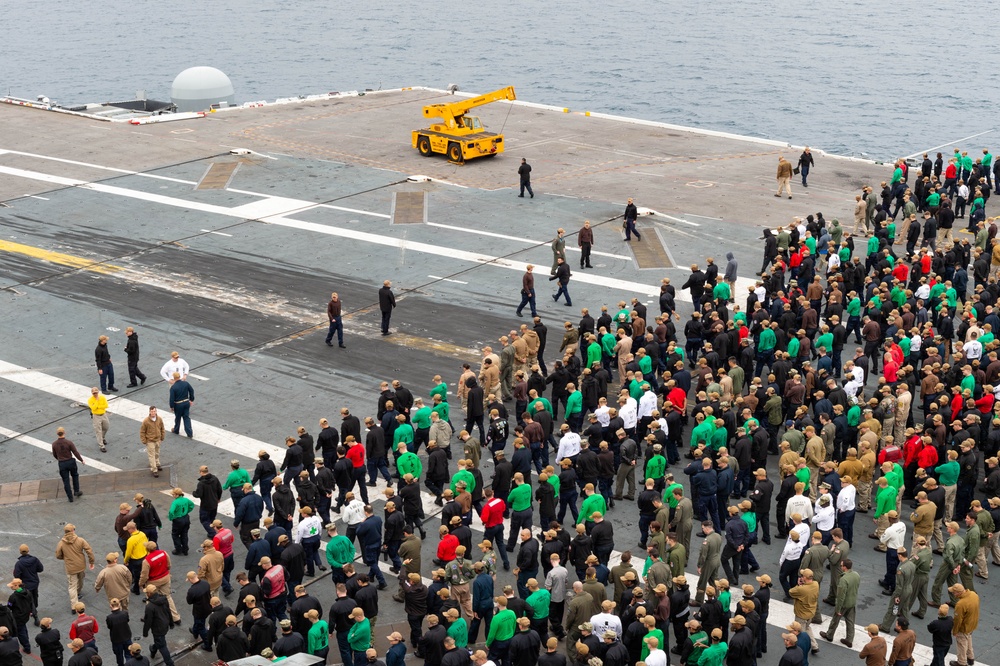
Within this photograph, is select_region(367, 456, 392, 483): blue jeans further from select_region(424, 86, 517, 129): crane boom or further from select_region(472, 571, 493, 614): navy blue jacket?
select_region(424, 86, 517, 129): crane boom

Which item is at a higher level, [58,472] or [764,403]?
[764,403]

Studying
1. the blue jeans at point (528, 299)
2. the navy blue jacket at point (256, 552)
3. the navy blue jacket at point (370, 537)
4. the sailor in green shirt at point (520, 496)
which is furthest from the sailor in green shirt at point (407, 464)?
the blue jeans at point (528, 299)

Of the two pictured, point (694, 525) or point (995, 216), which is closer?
point (694, 525)

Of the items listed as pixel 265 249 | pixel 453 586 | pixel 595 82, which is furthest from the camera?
pixel 595 82

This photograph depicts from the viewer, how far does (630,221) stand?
36.0 metres

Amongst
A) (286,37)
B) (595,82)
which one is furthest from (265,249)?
(286,37)

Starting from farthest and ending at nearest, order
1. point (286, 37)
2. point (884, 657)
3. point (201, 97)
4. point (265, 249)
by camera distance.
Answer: point (286, 37) < point (201, 97) < point (265, 249) < point (884, 657)

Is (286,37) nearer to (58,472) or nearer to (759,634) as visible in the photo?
(58,472)

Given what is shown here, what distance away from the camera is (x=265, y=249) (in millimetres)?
35875

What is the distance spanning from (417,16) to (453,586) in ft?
454

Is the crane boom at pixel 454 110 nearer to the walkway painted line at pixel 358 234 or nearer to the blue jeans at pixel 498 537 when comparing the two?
the walkway painted line at pixel 358 234

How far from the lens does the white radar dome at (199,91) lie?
70188 mm

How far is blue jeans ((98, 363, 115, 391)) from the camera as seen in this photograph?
83.9 feet

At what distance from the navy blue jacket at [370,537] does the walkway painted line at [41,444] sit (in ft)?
22.9
